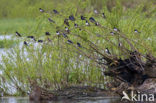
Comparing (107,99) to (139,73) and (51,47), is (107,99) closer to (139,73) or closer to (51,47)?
(139,73)

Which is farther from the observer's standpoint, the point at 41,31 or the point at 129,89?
→ the point at 41,31

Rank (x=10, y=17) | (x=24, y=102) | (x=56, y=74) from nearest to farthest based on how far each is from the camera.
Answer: (x=24, y=102) < (x=56, y=74) < (x=10, y=17)

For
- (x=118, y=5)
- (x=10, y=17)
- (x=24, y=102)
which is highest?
(x=10, y=17)

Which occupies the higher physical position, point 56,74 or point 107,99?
point 56,74

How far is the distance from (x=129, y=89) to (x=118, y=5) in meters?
1.86

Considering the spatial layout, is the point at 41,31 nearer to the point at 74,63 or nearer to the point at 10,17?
the point at 74,63

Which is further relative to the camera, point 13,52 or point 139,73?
point 13,52

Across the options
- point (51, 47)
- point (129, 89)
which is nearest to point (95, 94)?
point (129, 89)

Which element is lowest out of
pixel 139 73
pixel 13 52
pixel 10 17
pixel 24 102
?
pixel 24 102

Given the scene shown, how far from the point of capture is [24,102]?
311 inches

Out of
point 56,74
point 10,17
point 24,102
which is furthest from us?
point 10,17

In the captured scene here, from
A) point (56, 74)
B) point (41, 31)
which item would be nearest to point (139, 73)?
point (56, 74)

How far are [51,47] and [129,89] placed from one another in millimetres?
1971

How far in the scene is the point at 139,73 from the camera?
8086 millimetres
